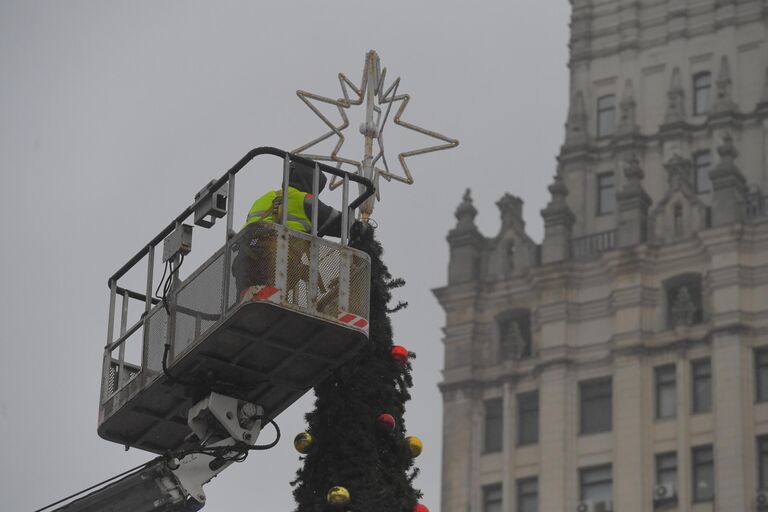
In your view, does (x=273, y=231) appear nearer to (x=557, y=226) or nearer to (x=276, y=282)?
(x=276, y=282)

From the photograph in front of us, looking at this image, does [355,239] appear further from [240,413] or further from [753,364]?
[753,364]

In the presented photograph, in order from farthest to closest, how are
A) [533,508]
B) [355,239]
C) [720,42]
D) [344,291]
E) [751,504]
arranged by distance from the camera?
[720,42] < [533,508] < [751,504] < [355,239] < [344,291]

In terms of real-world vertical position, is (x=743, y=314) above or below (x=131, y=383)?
above

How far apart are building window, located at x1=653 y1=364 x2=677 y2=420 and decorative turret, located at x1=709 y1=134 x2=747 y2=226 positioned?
15.3 feet

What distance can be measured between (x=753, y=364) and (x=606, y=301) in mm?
5706

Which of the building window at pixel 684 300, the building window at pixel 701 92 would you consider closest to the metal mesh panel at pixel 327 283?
the building window at pixel 684 300

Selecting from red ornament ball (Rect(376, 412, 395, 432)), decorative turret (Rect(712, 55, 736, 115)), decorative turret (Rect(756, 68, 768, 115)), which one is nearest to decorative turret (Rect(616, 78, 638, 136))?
decorative turret (Rect(712, 55, 736, 115))

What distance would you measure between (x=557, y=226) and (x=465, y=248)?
10.8 ft

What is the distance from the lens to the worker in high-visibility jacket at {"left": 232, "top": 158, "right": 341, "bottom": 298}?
16.4 meters

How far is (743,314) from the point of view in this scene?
69688 millimetres

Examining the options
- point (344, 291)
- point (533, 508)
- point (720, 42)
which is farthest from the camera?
point (720, 42)

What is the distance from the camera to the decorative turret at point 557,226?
7481cm

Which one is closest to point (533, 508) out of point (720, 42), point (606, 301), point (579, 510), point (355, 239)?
point (579, 510)

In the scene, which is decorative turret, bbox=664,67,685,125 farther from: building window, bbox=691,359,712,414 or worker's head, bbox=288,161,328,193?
worker's head, bbox=288,161,328,193
